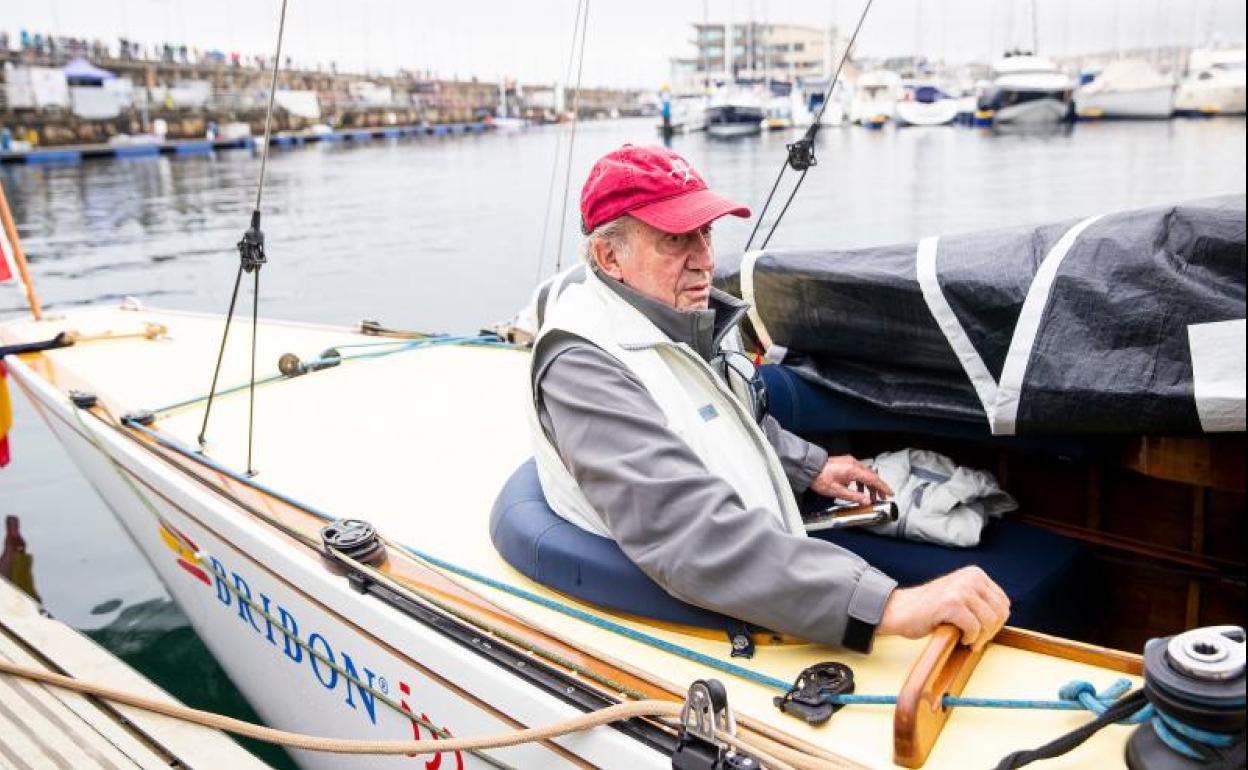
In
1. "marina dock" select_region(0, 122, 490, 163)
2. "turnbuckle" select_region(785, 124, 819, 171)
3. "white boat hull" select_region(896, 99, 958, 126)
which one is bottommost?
"turnbuckle" select_region(785, 124, 819, 171)

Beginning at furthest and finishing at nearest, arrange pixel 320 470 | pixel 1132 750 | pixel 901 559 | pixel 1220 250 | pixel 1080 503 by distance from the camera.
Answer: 1. pixel 320 470
2. pixel 1080 503
3. pixel 901 559
4. pixel 1220 250
5. pixel 1132 750

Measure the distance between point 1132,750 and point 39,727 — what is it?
2991 mm

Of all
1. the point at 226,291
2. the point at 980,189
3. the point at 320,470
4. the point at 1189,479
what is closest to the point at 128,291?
the point at 226,291

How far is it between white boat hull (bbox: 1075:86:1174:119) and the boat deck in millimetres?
54652

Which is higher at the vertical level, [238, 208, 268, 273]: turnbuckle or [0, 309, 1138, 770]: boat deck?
[238, 208, 268, 273]: turnbuckle

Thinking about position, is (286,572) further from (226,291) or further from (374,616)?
(226,291)

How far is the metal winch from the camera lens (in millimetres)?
1275

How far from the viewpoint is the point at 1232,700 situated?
1.27m

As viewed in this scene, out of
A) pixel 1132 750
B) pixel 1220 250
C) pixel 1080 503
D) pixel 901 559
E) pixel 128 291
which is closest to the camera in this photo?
pixel 1132 750

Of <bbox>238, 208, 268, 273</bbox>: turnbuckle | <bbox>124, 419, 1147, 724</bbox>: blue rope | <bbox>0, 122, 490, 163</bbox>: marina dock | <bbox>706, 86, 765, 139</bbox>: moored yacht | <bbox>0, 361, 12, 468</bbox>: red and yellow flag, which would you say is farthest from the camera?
<bbox>706, 86, 765, 139</bbox>: moored yacht

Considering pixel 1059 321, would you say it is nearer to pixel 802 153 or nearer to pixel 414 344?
pixel 802 153

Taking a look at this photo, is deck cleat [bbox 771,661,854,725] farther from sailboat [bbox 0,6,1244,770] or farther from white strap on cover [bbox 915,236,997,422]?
white strap on cover [bbox 915,236,997,422]

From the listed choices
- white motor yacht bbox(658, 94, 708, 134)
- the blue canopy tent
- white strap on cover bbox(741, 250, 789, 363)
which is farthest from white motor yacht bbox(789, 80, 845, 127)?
white strap on cover bbox(741, 250, 789, 363)

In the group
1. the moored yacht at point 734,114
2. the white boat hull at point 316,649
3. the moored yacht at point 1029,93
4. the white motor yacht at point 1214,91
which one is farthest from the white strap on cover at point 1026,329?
the white motor yacht at point 1214,91
